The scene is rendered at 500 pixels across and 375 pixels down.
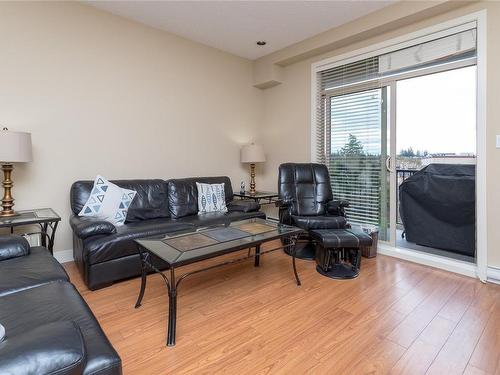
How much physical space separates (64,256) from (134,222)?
0.84 metres

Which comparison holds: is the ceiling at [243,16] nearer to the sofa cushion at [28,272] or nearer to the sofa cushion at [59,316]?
the sofa cushion at [28,272]

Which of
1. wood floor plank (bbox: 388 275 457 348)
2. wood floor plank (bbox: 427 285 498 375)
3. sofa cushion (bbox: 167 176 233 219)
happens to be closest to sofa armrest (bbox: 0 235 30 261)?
sofa cushion (bbox: 167 176 233 219)

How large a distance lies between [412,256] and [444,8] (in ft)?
7.94

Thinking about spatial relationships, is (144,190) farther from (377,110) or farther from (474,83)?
(474,83)

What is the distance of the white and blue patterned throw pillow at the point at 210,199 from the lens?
11.2ft

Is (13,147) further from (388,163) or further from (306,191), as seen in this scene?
(388,163)

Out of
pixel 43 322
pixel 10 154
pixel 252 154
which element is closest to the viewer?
pixel 43 322

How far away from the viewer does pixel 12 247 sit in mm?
1822

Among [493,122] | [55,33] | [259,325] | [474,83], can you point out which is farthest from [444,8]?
[55,33]

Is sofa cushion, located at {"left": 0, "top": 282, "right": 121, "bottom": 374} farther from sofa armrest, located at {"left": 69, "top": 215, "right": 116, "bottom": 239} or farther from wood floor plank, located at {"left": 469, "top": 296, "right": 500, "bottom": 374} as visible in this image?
wood floor plank, located at {"left": 469, "top": 296, "right": 500, "bottom": 374}

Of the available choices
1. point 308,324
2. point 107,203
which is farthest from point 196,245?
point 107,203

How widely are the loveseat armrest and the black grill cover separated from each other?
693 mm

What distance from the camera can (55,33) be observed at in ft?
9.09

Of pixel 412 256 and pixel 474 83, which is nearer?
pixel 474 83
